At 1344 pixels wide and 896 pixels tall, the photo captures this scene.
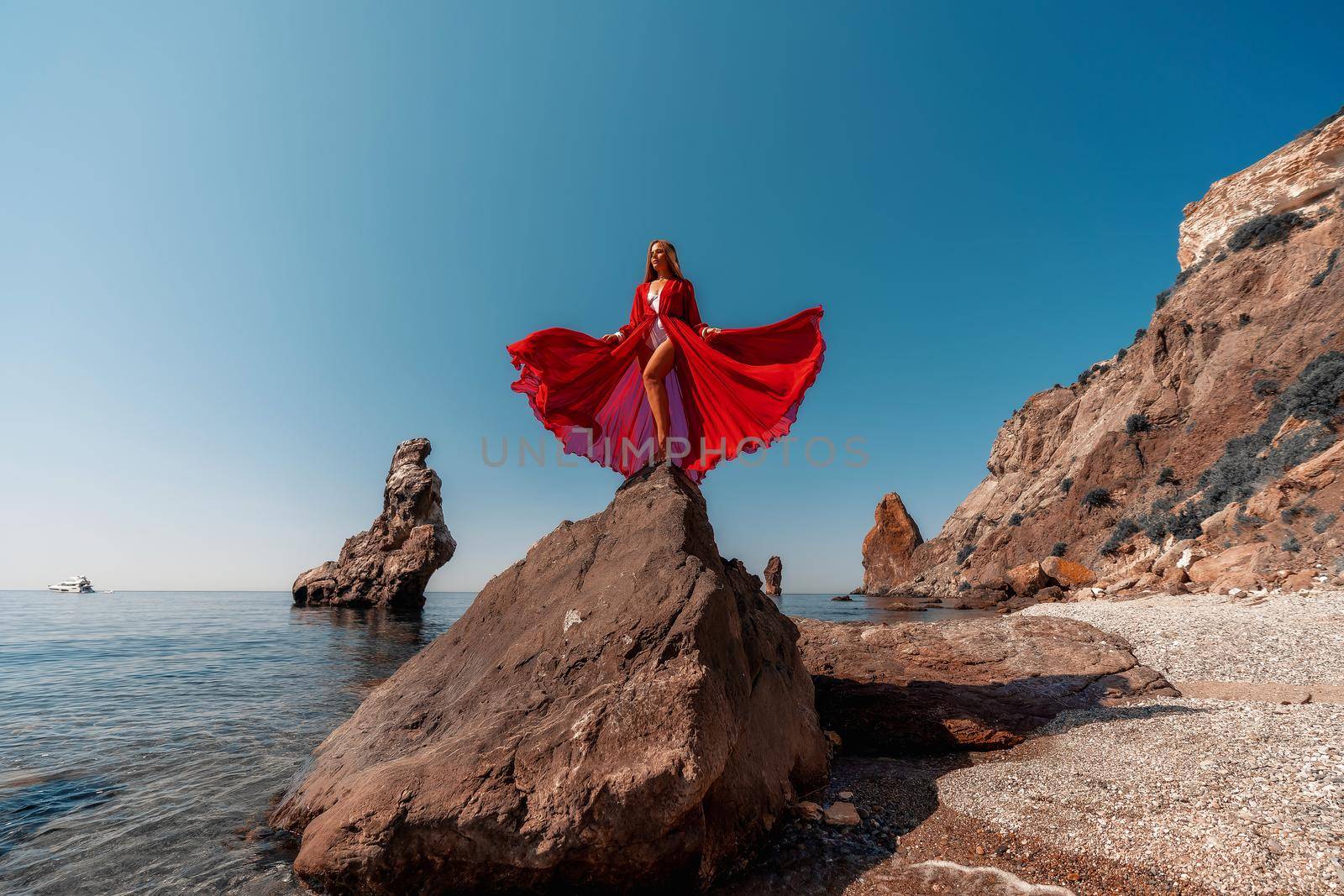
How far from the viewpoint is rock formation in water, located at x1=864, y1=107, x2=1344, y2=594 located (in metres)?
13.1

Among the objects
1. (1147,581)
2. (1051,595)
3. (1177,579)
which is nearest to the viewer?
(1177,579)

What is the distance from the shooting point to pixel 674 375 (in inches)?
229

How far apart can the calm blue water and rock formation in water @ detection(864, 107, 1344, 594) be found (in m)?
Result: 15.9

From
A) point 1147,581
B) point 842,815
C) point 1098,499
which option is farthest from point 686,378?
point 1098,499

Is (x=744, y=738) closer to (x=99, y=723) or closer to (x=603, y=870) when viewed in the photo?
(x=603, y=870)

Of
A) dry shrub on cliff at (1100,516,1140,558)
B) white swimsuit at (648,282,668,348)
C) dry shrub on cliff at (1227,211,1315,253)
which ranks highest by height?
dry shrub on cliff at (1227,211,1315,253)

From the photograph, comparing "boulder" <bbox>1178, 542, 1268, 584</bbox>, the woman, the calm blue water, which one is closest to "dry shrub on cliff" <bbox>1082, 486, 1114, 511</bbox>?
"boulder" <bbox>1178, 542, 1268, 584</bbox>

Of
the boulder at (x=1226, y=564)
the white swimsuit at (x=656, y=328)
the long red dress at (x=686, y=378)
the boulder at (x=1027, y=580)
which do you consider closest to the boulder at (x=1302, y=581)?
the boulder at (x=1226, y=564)

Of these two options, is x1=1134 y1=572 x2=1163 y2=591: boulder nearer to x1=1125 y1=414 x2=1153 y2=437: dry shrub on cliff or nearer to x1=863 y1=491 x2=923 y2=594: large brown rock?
x1=1125 y1=414 x2=1153 y2=437: dry shrub on cliff

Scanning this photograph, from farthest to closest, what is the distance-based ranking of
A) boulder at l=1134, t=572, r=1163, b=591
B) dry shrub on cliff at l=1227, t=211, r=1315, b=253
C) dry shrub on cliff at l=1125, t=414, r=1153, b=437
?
dry shrub on cliff at l=1125, t=414, r=1153, b=437 → dry shrub on cliff at l=1227, t=211, r=1315, b=253 → boulder at l=1134, t=572, r=1163, b=591

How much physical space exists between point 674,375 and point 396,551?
3100 centimetres

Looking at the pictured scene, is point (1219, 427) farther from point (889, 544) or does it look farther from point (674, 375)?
point (889, 544)

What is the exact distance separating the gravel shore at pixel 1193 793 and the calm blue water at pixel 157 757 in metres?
4.23

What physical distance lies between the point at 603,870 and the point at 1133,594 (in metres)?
17.1
